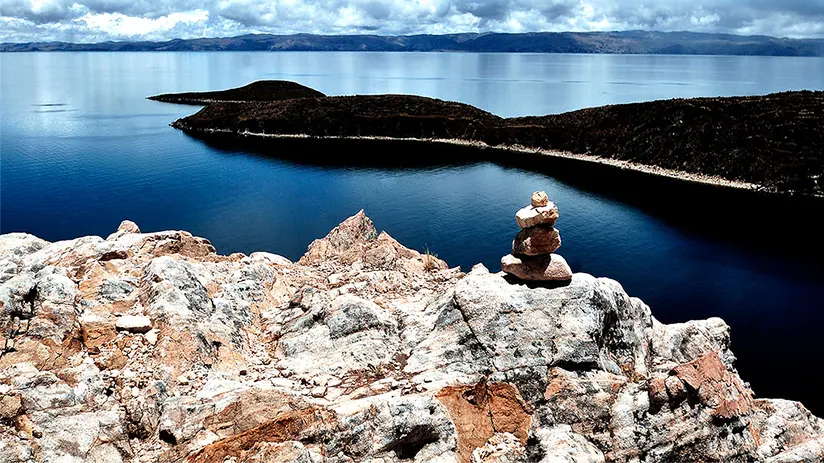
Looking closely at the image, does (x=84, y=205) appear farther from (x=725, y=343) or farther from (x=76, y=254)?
(x=725, y=343)

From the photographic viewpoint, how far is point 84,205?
2884 inches

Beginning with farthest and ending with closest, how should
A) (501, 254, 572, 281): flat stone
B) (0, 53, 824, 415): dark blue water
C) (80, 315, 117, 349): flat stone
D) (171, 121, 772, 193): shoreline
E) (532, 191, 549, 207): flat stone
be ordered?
(171, 121, 772, 193): shoreline
(0, 53, 824, 415): dark blue water
(532, 191, 549, 207): flat stone
(501, 254, 572, 281): flat stone
(80, 315, 117, 349): flat stone

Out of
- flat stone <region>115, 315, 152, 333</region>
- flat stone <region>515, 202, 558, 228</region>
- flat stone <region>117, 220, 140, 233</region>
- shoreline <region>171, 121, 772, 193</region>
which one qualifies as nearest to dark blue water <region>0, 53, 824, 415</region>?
shoreline <region>171, 121, 772, 193</region>

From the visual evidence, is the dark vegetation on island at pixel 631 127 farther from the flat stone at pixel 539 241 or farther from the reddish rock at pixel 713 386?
the flat stone at pixel 539 241

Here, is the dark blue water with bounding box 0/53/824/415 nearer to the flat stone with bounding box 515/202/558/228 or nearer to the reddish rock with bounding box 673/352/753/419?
the reddish rock with bounding box 673/352/753/419

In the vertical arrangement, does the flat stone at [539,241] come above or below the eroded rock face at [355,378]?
above

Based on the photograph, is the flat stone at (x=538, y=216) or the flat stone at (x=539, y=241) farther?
the flat stone at (x=538, y=216)

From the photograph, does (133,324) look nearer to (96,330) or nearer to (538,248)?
(96,330)

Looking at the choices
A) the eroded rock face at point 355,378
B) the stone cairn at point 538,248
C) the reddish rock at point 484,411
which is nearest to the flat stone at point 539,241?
the stone cairn at point 538,248

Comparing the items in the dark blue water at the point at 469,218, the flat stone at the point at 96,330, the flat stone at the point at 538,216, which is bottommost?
the dark blue water at the point at 469,218

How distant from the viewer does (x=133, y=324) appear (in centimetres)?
Answer: 1634

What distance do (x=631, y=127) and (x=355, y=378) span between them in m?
124

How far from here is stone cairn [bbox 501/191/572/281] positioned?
1788cm

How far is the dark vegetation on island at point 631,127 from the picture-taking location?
101625mm
